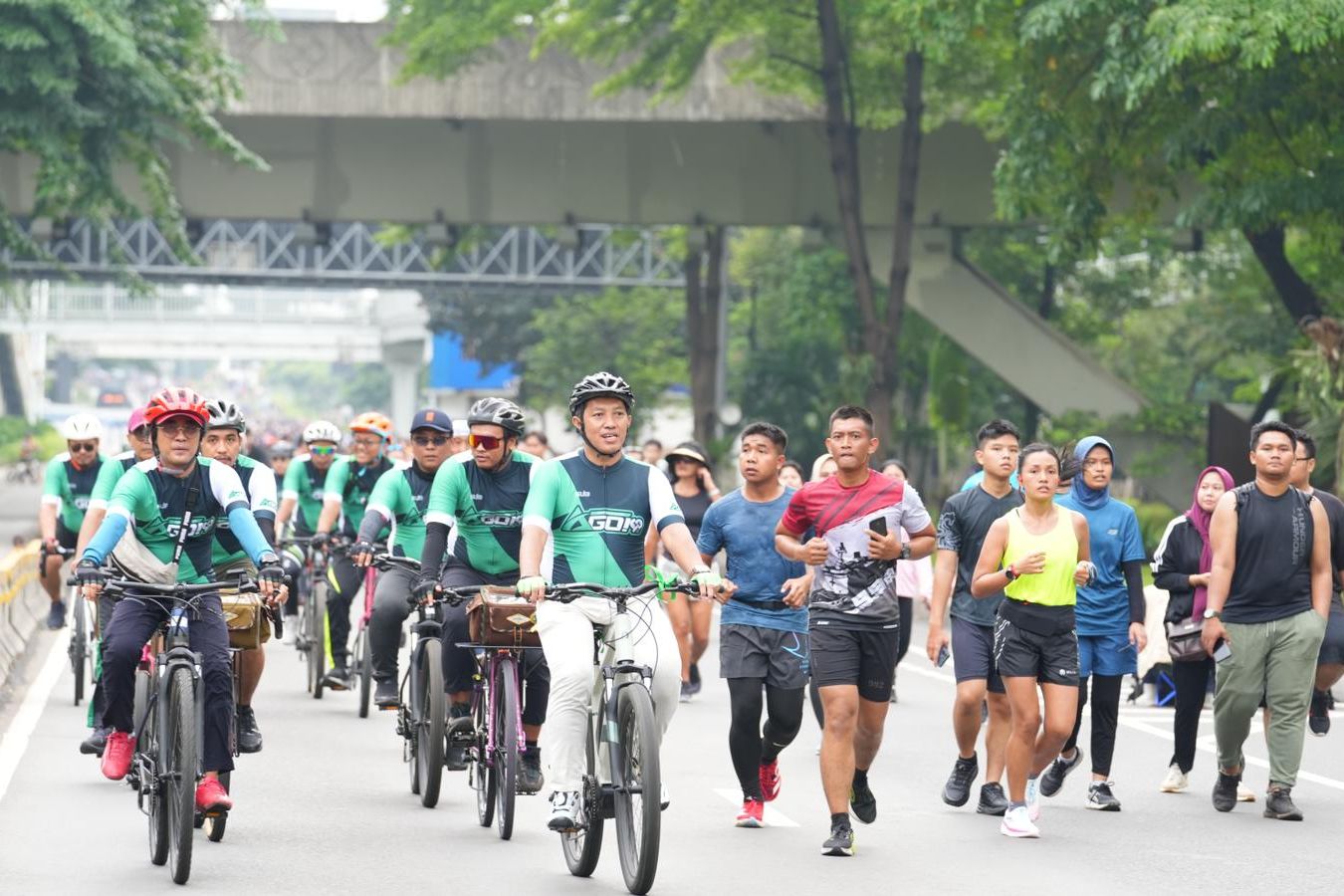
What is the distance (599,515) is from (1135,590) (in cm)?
331

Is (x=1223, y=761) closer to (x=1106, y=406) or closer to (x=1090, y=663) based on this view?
(x=1090, y=663)

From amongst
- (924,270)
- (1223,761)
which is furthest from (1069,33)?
(1223,761)

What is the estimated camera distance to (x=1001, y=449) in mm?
11242

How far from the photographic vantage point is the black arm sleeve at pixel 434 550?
1052 centimetres

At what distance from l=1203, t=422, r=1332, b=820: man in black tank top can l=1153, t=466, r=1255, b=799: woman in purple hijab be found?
2.29 ft

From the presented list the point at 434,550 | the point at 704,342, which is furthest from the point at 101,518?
the point at 704,342

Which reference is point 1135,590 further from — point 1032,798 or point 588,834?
point 588,834

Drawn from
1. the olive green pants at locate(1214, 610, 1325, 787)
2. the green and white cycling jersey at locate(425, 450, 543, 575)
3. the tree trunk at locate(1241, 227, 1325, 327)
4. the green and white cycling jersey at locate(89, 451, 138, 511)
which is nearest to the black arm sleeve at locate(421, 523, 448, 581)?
the green and white cycling jersey at locate(425, 450, 543, 575)

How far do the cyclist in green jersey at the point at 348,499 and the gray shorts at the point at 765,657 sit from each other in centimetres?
523

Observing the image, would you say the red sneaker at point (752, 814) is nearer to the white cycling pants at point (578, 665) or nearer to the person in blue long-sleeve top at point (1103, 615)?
the white cycling pants at point (578, 665)

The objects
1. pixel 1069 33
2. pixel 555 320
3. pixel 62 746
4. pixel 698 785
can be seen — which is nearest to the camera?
pixel 698 785

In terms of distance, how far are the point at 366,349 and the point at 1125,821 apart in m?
132

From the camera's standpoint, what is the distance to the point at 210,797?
9227 millimetres

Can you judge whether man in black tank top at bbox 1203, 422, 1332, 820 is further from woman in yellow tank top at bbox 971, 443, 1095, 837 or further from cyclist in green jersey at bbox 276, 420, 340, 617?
cyclist in green jersey at bbox 276, 420, 340, 617
